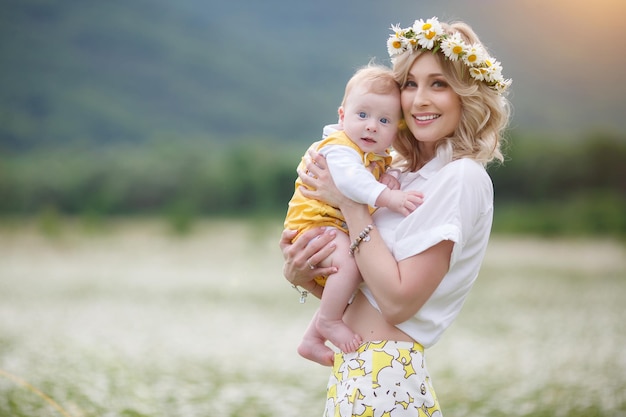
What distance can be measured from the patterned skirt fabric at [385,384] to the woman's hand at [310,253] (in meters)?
0.28

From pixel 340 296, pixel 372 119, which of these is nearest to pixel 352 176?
pixel 372 119

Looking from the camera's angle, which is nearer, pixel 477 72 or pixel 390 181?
pixel 477 72

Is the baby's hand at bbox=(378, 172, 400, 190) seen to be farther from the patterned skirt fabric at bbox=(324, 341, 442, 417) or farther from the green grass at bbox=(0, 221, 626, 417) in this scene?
the green grass at bbox=(0, 221, 626, 417)

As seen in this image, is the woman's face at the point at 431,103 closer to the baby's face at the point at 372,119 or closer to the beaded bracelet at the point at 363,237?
the baby's face at the point at 372,119

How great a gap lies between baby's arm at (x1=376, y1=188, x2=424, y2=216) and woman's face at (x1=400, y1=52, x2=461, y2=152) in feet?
0.65

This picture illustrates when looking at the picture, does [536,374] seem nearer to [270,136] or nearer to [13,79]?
[270,136]

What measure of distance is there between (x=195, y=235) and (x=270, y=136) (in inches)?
335

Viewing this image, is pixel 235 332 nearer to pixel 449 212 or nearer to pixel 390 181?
pixel 390 181

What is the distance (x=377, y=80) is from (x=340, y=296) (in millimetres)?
659

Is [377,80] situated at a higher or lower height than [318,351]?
higher

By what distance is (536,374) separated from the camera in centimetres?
675

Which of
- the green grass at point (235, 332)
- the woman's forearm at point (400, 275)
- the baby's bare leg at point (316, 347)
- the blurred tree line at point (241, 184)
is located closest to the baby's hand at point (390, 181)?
the woman's forearm at point (400, 275)

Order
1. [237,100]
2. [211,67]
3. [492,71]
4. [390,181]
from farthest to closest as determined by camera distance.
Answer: [211,67]
[237,100]
[390,181]
[492,71]

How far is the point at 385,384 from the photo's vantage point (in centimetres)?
213
